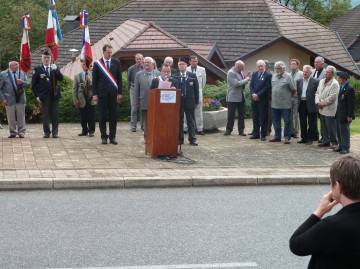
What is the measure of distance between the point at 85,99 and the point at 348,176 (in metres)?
14.0

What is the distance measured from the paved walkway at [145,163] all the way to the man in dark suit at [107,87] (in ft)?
1.49

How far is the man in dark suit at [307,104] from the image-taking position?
1655cm

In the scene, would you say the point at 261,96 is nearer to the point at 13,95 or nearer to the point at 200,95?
the point at 200,95

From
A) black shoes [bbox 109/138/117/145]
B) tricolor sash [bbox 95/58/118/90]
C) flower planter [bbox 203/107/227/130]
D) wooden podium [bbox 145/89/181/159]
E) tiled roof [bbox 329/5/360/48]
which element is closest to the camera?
wooden podium [bbox 145/89/181/159]

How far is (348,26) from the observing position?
5619 centimetres

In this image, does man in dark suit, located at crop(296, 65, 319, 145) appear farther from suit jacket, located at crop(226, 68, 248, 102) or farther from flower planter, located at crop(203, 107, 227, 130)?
flower planter, located at crop(203, 107, 227, 130)

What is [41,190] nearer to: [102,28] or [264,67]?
[264,67]

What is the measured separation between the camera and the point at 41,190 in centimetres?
1127

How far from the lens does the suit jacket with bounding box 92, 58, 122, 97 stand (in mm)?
15891

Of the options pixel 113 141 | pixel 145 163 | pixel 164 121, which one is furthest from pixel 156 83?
pixel 145 163

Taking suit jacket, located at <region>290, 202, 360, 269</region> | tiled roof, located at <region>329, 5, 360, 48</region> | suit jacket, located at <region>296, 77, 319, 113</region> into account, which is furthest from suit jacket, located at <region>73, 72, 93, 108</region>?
tiled roof, located at <region>329, 5, 360, 48</region>

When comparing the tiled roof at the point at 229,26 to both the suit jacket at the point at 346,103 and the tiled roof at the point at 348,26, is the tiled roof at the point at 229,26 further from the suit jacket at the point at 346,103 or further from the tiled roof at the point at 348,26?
the suit jacket at the point at 346,103

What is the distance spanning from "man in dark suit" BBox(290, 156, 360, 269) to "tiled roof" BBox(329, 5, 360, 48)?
50.5m

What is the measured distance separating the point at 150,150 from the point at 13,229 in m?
5.74
